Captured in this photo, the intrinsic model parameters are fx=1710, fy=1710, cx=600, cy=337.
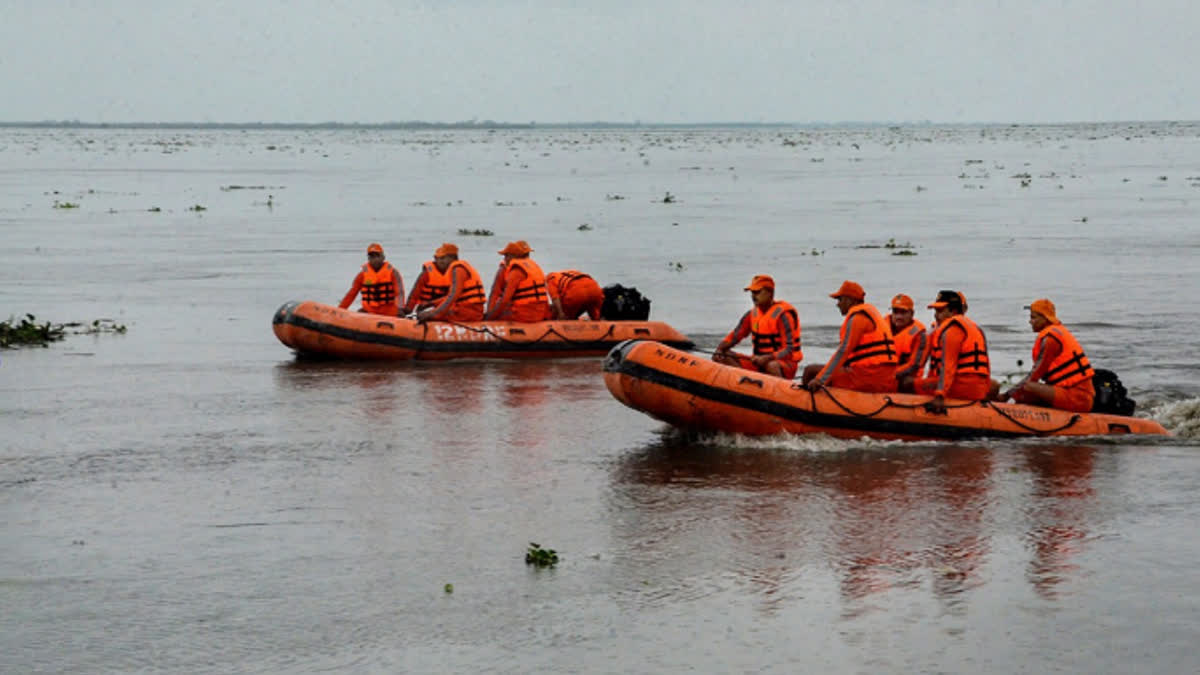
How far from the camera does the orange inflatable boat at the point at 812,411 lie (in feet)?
52.5

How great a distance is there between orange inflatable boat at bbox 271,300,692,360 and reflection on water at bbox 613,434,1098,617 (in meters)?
5.64

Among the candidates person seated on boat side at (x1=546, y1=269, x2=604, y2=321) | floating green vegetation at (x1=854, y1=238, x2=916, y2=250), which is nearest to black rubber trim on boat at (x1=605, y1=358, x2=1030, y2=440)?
person seated on boat side at (x1=546, y1=269, x2=604, y2=321)

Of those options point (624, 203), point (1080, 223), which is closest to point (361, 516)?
point (1080, 223)

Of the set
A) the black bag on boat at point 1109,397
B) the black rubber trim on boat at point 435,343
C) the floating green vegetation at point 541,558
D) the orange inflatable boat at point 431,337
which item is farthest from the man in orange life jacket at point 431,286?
the floating green vegetation at point 541,558

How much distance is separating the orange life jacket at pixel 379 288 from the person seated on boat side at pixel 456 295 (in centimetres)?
88

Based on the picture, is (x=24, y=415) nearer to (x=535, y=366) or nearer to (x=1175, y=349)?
(x=535, y=366)

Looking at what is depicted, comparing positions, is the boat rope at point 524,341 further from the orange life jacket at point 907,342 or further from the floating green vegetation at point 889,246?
the floating green vegetation at point 889,246

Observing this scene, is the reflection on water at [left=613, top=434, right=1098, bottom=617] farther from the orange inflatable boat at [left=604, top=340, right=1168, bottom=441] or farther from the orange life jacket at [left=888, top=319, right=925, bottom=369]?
the orange life jacket at [left=888, top=319, right=925, bottom=369]

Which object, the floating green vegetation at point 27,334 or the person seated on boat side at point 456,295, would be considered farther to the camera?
the floating green vegetation at point 27,334

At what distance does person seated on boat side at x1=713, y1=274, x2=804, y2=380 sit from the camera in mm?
17172

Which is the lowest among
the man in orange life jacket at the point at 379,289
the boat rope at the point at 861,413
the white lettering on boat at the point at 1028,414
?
the white lettering on boat at the point at 1028,414

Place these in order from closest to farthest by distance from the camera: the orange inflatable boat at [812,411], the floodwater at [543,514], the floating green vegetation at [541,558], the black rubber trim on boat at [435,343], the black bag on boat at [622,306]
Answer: the floodwater at [543,514], the floating green vegetation at [541,558], the orange inflatable boat at [812,411], the black rubber trim on boat at [435,343], the black bag on boat at [622,306]

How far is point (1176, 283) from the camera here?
30.2m

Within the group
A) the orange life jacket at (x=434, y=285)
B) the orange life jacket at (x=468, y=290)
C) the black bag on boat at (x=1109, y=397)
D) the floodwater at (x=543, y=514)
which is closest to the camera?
the floodwater at (x=543, y=514)
